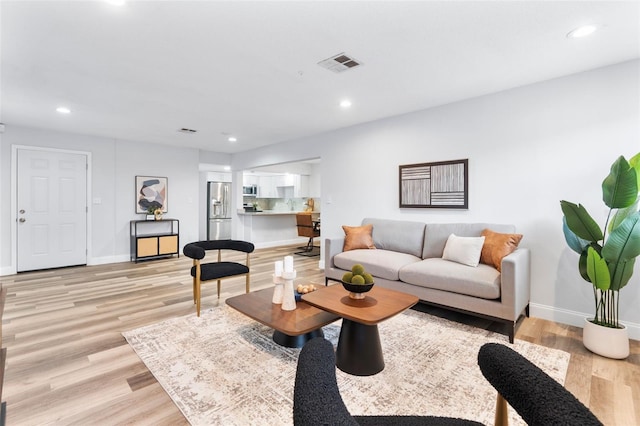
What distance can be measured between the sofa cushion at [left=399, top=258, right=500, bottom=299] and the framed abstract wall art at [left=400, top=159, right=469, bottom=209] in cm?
88

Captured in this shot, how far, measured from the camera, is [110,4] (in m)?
1.91

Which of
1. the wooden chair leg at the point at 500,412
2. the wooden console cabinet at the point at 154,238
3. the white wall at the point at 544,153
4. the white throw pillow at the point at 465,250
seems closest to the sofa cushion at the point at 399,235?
the white wall at the point at 544,153

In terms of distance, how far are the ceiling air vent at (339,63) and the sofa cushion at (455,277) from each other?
6.91ft

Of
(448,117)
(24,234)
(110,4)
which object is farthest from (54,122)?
(448,117)

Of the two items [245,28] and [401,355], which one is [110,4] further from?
[401,355]

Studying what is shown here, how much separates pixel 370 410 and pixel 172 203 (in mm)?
6209

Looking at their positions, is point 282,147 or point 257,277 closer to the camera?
point 257,277

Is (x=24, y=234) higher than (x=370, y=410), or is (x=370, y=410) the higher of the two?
(x=24, y=234)

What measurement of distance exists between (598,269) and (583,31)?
1.76m

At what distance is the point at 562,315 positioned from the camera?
2.98 meters

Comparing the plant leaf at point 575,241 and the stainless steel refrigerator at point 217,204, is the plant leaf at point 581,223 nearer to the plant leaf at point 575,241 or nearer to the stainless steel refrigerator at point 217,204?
the plant leaf at point 575,241

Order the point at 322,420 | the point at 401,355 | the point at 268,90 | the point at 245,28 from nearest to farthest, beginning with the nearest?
the point at 322,420, the point at 245,28, the point at 401,355, the point at 268,90

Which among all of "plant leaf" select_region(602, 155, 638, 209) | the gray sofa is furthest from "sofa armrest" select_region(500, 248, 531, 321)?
"plant leaf" select_region(602, 155, 638, 209)

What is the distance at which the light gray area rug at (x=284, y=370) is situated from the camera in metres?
1.73
